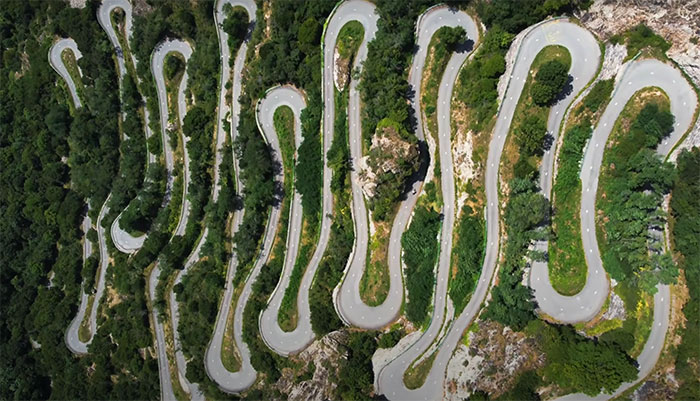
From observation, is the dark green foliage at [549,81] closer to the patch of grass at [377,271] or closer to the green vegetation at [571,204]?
the green vegetation at [571,204]

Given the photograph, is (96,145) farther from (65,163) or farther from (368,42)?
(368,42)

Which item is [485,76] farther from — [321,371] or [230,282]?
[230,282]

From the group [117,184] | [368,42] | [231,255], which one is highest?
[368,42]

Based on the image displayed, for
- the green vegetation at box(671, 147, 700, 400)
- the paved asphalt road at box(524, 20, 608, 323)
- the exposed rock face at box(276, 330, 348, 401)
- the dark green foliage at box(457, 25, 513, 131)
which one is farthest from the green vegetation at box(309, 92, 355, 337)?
the green vegetation at box(671, 147, 700, 400)

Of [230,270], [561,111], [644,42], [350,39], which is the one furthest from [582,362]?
[350,39]

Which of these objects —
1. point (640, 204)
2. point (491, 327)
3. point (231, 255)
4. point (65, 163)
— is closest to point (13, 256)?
point (65, 163)

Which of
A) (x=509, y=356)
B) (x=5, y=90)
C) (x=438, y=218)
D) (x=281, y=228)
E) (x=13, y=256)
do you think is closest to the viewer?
(x=509, y=356)
